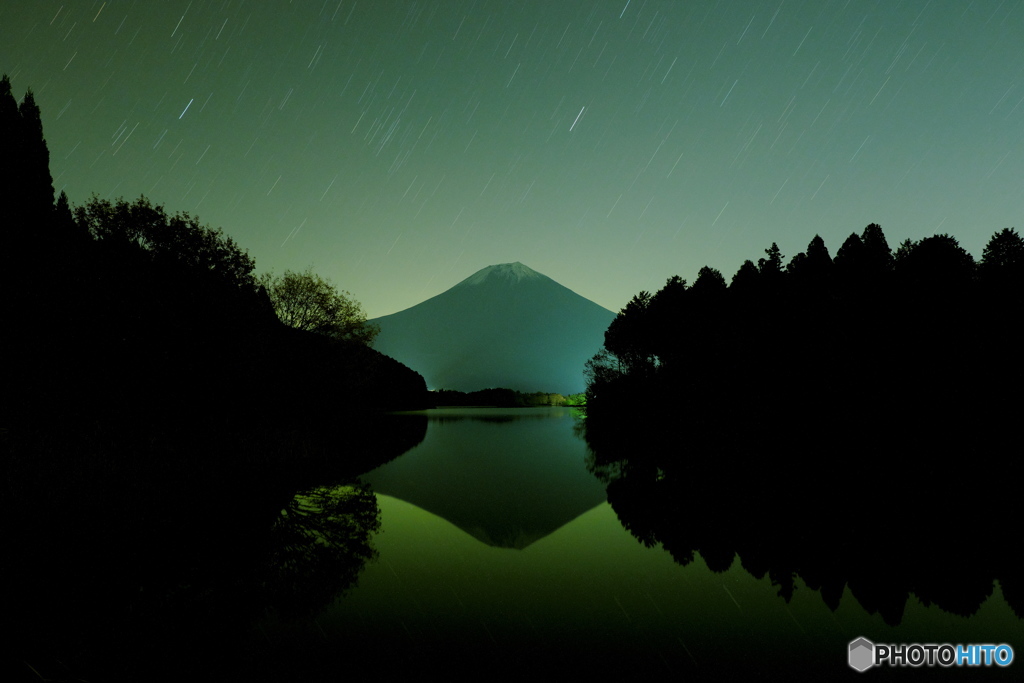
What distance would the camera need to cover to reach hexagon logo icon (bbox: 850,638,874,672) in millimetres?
5281

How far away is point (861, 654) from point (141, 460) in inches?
639

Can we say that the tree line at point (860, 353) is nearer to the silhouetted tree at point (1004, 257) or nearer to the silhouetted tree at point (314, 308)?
the silhouetted tree at point (1004, 257)

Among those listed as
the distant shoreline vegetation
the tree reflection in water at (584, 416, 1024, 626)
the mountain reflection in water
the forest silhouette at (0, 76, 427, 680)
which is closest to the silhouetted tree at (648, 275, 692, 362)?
the mountain reflection in water

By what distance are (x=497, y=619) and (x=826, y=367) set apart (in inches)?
990

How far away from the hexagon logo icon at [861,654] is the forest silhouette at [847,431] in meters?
0.87

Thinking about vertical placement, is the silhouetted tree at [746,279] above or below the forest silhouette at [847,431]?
above

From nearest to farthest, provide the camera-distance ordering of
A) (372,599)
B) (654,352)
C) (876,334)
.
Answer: (372,599) → (876,334) → (654,352)

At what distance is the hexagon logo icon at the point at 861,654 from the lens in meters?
5.28

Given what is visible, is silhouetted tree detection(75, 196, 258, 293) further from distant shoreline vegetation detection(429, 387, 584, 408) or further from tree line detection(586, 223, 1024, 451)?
distant shoreline vegetation detection(429, 387, 584, 408)

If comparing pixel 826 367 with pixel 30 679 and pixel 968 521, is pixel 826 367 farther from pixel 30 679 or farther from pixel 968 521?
pixel 30 679

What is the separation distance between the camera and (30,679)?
4.54 m

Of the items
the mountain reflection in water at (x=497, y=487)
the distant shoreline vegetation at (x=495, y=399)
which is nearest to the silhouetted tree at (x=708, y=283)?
the mountain reflection in water at (x=497, y=487)

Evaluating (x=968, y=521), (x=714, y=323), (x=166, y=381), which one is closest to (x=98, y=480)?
(x=166, y=381)

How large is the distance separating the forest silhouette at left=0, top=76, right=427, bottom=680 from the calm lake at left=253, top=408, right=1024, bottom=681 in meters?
0.97
